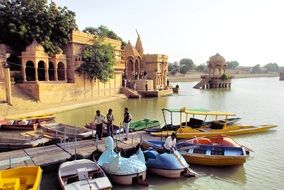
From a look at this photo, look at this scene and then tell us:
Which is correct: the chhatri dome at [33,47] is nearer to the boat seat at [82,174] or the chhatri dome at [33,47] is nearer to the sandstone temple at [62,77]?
the sandstone temple at [62,77]

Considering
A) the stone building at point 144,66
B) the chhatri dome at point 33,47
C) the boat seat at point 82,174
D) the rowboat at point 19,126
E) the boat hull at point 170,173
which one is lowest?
the boat hull at point 170,173

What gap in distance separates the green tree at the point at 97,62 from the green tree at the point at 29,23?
11.7 feet

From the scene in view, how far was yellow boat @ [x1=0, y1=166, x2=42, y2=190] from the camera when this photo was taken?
905cm

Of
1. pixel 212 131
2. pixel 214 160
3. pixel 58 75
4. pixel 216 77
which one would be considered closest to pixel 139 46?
pixel 216 77

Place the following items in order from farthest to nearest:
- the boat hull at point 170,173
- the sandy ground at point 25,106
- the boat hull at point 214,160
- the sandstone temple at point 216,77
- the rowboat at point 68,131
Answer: the sandstone temple at point 216,77
the sandy ground at point 25,106
the rowboat at point 68,131
the boat hull at point 214,160
the boat hull at point 170,173

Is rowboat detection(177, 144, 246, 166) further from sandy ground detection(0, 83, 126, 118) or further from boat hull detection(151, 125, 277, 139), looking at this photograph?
sandy ground detection(0, 83, 126, 118)

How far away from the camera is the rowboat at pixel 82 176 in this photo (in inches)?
378

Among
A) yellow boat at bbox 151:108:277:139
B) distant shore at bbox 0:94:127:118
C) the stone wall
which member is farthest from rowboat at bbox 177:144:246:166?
the stone wall

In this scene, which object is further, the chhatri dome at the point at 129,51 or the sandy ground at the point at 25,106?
the chhatri dome at the point at 129,51

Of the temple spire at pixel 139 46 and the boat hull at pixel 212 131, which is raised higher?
the temple spire at pixel 139 46

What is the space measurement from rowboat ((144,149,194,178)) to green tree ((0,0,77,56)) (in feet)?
73.7

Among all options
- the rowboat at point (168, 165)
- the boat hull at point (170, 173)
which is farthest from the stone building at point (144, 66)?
the boat hull at point (170, 173)

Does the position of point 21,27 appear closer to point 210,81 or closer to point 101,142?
point 101,142

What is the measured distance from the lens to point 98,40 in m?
36.7
